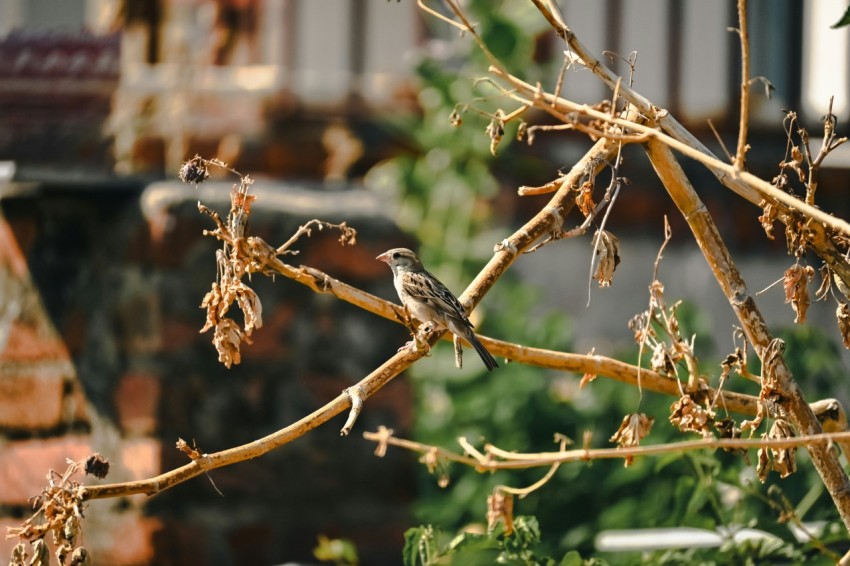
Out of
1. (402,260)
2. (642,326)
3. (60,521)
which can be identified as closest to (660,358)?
(642,326)

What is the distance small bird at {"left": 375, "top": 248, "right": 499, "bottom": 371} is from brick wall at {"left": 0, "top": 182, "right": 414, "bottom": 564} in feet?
1.50

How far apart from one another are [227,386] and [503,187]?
5.59ft

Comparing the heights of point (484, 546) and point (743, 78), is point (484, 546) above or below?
below

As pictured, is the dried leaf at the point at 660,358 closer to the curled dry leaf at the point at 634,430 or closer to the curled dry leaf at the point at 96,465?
the curled dry leaf at the point at 634,430

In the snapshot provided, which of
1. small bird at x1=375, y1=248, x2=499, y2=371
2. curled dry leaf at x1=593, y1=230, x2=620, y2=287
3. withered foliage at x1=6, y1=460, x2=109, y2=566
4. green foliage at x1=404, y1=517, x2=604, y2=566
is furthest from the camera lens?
small bird at x1=375, y1=248, x2=499, y2=371

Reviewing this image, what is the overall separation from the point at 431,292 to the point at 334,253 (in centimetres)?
80

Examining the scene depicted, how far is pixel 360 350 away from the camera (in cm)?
340

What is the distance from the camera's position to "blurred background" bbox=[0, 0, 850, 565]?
3.04 meters

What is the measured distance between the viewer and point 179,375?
10.6 feet

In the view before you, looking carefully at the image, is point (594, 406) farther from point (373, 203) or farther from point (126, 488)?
point (126, 488)

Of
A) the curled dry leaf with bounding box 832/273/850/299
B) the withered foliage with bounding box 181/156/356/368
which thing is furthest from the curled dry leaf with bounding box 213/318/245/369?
the curled dry leaf with bounding box 832/273/850/299

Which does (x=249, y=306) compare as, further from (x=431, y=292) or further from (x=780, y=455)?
(x=431, y=292)

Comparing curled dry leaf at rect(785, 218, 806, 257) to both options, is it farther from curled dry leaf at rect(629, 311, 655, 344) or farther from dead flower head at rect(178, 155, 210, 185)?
dead flower head at rect(178, 155, 210, 185)

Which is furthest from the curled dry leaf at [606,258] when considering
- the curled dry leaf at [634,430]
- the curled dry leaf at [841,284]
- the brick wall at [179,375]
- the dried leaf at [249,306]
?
the brick wall at [179,375]
